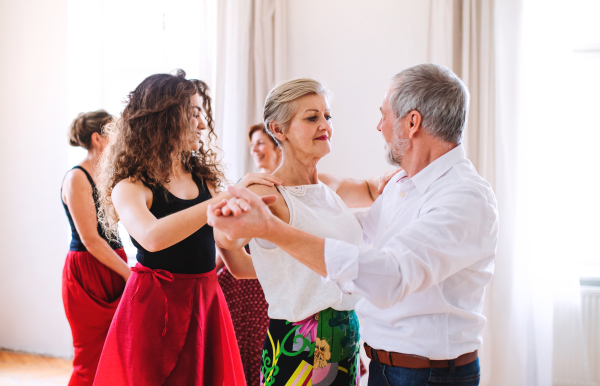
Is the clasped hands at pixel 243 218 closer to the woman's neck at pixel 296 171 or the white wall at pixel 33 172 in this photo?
the woman's neck at pixel 296 171

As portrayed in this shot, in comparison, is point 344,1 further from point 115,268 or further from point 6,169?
point 6,169

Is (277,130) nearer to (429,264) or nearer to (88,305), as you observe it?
(429,264)

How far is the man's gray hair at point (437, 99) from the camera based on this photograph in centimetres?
130

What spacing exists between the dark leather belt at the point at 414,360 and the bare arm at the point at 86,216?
1995 millimetres

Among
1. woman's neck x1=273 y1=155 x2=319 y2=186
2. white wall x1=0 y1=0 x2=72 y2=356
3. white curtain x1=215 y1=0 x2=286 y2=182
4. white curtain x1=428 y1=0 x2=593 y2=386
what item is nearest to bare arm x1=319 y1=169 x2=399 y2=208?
woman's neck x1=273 y1=155 x2=319 y2=186

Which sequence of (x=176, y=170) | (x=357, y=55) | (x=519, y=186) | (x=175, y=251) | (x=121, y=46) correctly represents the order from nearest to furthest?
(x=175, y=251)
(x=176, y=170)
(x=519, y=186)
(x=357, y=55)
(x=121, y=46)

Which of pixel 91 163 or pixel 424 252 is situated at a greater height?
pixel 91 163

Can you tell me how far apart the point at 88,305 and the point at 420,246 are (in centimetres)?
233

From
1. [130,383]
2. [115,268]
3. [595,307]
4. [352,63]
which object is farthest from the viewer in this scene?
[352,63]

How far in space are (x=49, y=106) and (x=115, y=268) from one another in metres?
2.59

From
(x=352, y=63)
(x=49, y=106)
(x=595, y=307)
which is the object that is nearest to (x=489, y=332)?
(x=595, y=307)

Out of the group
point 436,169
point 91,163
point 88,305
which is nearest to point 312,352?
point 436,169

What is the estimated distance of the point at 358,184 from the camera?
2025 mm

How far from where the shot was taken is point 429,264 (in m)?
1.04
